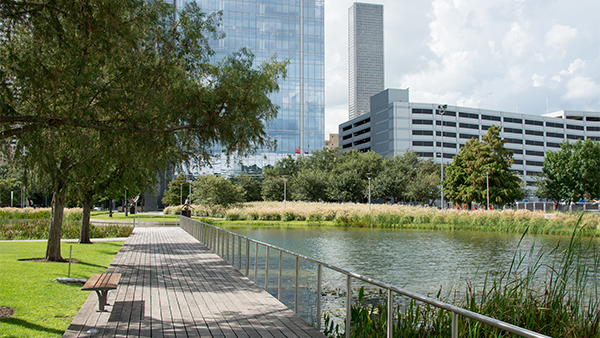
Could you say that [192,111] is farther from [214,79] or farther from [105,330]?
[105,330]

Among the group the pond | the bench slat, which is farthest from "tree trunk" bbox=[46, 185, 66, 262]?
the pond

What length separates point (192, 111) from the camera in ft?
24.9

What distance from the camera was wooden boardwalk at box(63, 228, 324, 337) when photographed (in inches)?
212

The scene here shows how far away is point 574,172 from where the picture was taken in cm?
5738

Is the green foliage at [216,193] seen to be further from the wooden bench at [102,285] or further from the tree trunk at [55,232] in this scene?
the wooden bench at [102,285]

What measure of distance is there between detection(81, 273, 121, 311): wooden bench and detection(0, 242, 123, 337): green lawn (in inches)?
19.3

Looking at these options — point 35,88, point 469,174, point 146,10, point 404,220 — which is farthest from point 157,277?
point 469,174

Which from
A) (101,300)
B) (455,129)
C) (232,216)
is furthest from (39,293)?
(455,129)

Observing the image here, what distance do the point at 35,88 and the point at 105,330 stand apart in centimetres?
359

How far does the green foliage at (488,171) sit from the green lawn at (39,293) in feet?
133

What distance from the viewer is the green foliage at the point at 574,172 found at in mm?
56281

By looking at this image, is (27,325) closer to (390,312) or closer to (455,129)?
(390,312)

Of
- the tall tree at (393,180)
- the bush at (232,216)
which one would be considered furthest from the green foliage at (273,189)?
the bush at (232,216)

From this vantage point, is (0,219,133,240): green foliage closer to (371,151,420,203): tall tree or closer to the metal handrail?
the metal handrail
